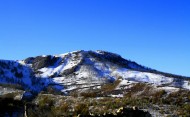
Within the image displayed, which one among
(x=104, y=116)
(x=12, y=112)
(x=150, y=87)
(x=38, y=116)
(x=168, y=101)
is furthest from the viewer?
(x=150, y=87)

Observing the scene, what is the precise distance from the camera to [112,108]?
5319cm

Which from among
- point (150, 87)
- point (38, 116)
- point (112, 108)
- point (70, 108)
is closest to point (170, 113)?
point (112, 108)

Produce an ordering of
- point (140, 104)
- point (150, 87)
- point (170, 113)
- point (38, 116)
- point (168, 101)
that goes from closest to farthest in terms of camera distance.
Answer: point (38, 116) → point (170, 113) → point (140, 104) → point (168, 101) → point (150, 87)

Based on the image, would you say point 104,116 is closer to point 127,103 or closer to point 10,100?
point 10,100

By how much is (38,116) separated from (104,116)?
8.47 metres

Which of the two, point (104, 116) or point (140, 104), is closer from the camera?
point (104, 116)

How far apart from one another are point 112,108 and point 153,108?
525cm

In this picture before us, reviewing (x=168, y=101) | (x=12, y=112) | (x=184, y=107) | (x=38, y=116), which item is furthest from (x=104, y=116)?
(x=168, y=101)

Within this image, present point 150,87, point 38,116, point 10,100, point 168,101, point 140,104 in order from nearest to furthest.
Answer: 1. point 38,116
2. point 10,100
3. point 140,104
4. point 168,101
5. point 150,87

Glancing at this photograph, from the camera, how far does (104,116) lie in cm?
3388

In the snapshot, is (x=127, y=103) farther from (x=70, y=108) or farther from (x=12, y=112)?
(x=12, y=112)

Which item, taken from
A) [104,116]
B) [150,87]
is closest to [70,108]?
[104,116]

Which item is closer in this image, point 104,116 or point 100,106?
point 104,116

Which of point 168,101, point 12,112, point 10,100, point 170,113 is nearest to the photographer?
point 12,112
